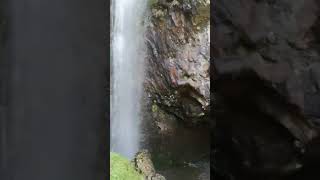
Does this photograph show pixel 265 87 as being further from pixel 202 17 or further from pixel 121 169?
pixel 202 17

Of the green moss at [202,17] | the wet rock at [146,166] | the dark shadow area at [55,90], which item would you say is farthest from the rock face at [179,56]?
the dark shadow area at [55,90]

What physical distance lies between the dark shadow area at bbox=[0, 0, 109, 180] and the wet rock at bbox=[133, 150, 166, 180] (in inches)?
6.7

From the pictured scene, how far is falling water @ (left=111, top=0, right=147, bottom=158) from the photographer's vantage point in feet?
2.18

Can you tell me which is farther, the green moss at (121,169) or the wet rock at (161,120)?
the wet rock at (161,120)

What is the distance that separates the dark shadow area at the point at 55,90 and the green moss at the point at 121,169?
8 cm

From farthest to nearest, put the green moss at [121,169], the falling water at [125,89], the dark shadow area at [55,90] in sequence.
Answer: the falling water at [125,89], the green moss at [121,169], the dark shadow area at [55,90]

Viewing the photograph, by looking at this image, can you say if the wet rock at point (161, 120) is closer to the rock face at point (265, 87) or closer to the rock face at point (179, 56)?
the rock face at point (179, 56)

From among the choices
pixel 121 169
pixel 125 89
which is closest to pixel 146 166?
pixel 121 169

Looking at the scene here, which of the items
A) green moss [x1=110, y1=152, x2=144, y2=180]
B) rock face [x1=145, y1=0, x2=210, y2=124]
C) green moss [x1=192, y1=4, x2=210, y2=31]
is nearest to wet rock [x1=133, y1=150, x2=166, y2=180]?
green moss [x1=110, y1=152, x2=144, y2=180]

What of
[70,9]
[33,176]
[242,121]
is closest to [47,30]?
[70,9]

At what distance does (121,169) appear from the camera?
587mm

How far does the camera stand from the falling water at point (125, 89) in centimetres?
66

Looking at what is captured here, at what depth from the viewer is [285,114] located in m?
0.47

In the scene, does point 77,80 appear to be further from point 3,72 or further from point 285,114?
point 285,114
